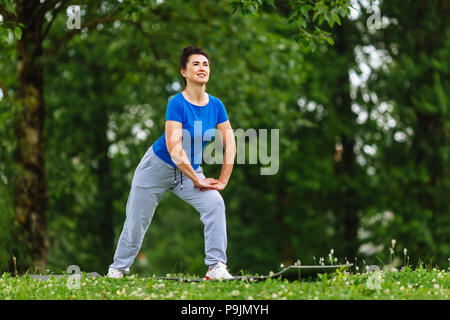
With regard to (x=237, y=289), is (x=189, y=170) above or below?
above

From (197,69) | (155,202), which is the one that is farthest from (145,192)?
(197,69)

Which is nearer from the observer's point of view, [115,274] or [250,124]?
[115,274]

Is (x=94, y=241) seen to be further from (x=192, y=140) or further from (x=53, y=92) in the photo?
(x=192, y=140)

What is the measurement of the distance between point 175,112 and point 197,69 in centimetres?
48

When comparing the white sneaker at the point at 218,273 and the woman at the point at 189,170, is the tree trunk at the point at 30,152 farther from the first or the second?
the white sneaker at the point at 218,273

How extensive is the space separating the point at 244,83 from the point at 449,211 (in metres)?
6.78

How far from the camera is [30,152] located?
9305 mm

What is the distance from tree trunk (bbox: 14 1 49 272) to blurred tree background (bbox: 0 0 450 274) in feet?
0.07

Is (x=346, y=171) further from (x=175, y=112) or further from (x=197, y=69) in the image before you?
(x=175, y=112)

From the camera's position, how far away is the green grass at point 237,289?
4.54 meters

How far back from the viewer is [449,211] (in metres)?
14.6

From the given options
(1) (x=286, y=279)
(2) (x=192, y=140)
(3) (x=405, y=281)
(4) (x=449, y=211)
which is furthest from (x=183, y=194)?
(4) (x=449, y=211)

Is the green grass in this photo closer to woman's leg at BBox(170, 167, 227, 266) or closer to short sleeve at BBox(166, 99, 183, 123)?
woman's leg at BBox(170, 167, 227, 266)
